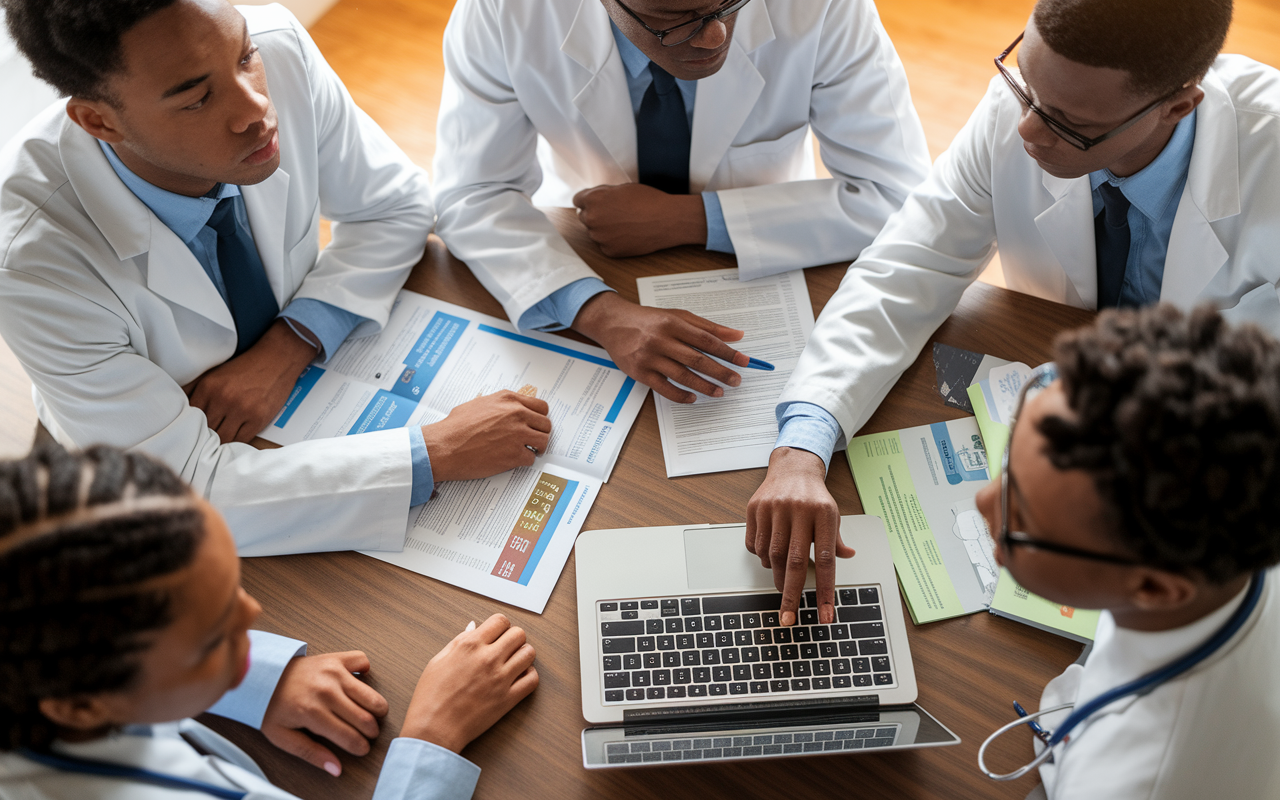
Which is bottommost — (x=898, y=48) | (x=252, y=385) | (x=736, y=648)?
(x=898, y=48)

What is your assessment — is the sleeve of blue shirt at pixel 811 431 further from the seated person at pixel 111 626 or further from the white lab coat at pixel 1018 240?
the seated person at pixel 111 626

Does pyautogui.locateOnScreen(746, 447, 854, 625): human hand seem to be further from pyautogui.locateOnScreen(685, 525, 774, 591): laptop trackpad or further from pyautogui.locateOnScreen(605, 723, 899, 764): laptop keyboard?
pyautogui.locateOnScreen(605, 723, 899, 764): laptop keyboard

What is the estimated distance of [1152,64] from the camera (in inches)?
39.9

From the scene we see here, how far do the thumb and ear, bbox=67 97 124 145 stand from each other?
2.57 ft

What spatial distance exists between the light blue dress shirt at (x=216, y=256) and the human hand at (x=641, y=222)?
43 centimetres

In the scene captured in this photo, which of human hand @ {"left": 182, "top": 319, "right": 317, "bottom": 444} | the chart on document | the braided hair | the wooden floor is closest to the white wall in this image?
the wooden floor

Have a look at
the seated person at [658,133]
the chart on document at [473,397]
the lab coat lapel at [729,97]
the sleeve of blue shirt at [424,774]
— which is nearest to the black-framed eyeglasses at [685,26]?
the seated person at [658,133]

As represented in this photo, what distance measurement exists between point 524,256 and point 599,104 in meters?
0.35

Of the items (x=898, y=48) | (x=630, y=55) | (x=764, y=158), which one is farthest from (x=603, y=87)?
Answer: (x=898, y=48)

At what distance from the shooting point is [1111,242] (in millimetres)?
1318

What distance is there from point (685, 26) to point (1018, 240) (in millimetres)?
651

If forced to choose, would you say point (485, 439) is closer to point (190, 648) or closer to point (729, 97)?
point (190, 648)

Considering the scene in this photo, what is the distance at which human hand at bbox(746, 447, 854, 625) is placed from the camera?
1004 millimetres

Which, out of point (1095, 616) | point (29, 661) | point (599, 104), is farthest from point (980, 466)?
point (29, 661)
